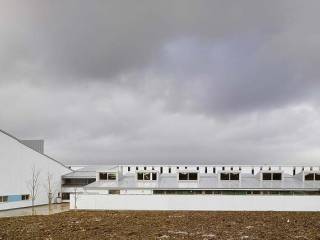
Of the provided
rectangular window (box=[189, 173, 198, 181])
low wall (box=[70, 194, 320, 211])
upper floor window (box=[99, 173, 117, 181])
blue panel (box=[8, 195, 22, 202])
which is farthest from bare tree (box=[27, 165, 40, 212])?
rectangular window (box=[189, 173, 198, 181])

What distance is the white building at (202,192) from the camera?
50.9 metres

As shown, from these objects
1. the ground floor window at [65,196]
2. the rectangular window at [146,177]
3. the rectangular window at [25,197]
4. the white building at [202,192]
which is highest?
the rectangular window at [146,177]

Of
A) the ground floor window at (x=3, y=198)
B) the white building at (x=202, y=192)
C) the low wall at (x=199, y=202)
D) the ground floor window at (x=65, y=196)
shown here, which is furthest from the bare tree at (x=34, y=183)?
the low wall at (x=199, y=202)

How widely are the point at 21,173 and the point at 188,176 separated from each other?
23.4 metres

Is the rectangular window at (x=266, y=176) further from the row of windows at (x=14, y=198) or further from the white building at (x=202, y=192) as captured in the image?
the row of windows at (x=14, y=198)

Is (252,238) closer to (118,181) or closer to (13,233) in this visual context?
(13,233)

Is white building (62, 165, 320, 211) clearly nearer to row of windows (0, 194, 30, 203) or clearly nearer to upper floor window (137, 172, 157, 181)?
upper floor window (137, 172, 157, 181)

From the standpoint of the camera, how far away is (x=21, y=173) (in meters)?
60.5

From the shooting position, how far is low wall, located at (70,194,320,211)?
50.8m

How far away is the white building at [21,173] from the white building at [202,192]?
8.85m

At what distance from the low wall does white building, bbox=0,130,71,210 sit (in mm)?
10826

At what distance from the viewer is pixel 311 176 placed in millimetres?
58906

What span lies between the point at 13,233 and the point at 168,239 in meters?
9.67

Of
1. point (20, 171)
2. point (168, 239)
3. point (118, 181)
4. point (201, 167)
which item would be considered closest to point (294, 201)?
point (118, 181)
